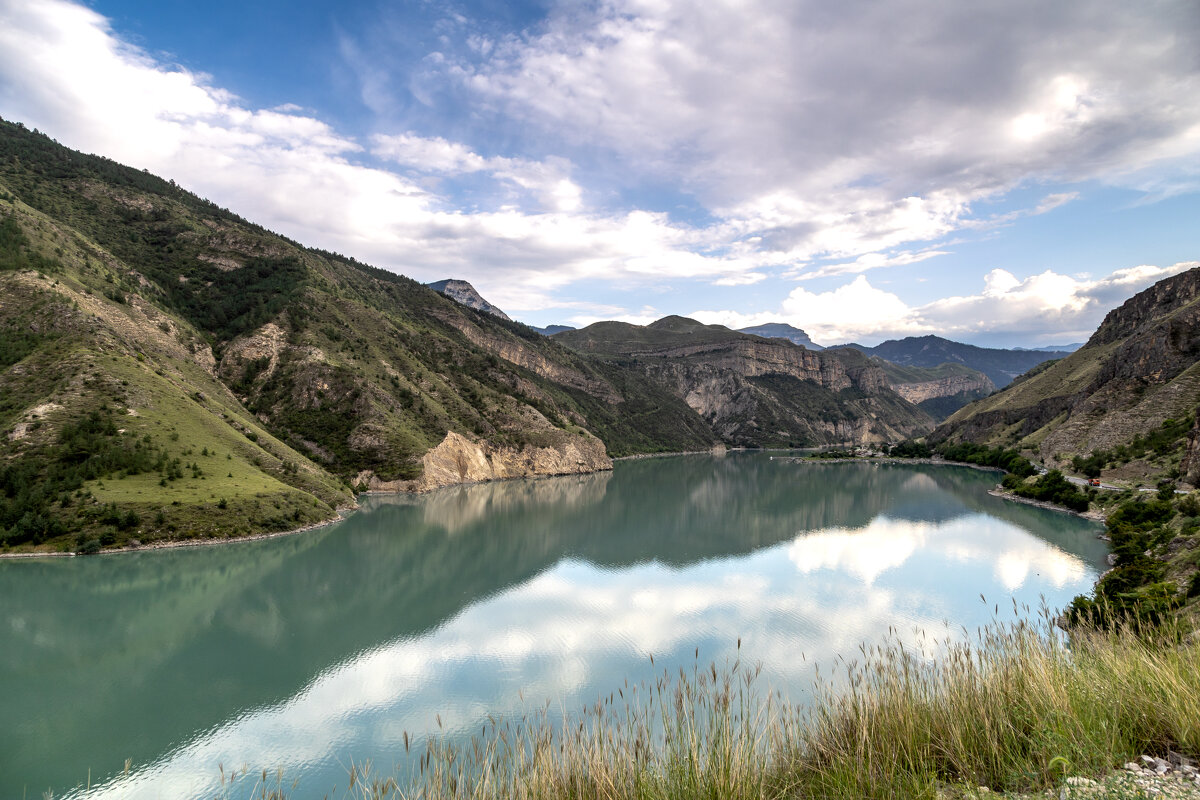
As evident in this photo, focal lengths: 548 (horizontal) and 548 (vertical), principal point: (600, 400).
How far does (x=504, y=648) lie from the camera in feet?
73.7

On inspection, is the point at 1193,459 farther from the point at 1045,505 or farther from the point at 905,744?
the point at 905,744

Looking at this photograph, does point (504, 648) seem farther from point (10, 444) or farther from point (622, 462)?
point (622, 462)

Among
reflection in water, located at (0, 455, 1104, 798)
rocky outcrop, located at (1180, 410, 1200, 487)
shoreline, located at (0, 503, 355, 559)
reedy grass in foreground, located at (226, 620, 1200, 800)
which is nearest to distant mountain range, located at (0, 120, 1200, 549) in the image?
shoreline, located at (0, 503, 355, 559)

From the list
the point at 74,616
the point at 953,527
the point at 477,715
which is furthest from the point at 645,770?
the point at 953,527

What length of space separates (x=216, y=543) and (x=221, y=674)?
22761 mm

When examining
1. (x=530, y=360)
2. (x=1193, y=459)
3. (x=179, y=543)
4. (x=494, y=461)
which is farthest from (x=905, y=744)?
(x=530, y=360)

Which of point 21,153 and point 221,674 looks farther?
point 21,153

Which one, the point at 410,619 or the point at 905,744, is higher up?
the point at 905,744

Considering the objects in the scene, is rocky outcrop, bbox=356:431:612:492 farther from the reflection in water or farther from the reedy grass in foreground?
the reedy grass in foreground

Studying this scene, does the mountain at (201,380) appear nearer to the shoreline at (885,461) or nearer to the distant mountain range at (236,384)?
the distant mountain range at (236,384)

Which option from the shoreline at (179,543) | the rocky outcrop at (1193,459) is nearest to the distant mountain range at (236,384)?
the shoreline at (179,543)

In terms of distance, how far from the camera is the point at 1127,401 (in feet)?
228

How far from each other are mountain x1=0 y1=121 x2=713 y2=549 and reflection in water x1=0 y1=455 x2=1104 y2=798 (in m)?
6.24

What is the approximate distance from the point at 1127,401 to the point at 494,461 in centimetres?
8710
